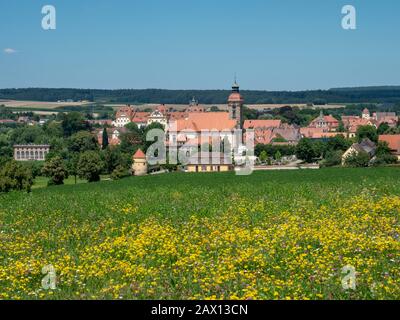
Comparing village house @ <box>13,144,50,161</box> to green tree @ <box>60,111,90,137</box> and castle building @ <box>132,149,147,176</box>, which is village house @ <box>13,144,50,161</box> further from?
castle building @ <box>132,149,147,176</box>

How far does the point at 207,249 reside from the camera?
14562 mm

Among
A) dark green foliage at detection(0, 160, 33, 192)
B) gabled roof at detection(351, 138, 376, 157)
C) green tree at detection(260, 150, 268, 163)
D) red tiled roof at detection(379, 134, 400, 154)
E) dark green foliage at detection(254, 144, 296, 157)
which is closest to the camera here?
dark green foliage at detection(0, 160, 33, 192)

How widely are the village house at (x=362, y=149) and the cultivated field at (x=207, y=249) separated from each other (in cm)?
5372

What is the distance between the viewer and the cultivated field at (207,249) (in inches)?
444

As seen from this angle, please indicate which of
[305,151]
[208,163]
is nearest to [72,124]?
[305,151]

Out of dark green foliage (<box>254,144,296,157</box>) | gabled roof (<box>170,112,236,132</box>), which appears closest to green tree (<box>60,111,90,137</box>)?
gabled roof (<box>170,112,236,132</box>)

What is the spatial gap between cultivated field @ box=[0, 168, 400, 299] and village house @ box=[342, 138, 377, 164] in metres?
53.7

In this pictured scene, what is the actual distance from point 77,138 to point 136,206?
9226cm

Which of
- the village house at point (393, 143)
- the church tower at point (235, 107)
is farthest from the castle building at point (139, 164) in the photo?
the church tower at point (235, 107)

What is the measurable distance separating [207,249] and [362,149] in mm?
68150

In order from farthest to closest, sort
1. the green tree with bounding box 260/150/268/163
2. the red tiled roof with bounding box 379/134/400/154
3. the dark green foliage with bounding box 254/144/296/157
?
1. the dark green foliage with bounding box 254/144/296/157
2. the green tree with bounding box 260/150/268/163
3. the red tiled roof with bounding box 379/134/400/154

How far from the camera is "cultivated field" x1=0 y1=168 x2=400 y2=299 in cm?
1129

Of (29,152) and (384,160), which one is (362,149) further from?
(29,152)
